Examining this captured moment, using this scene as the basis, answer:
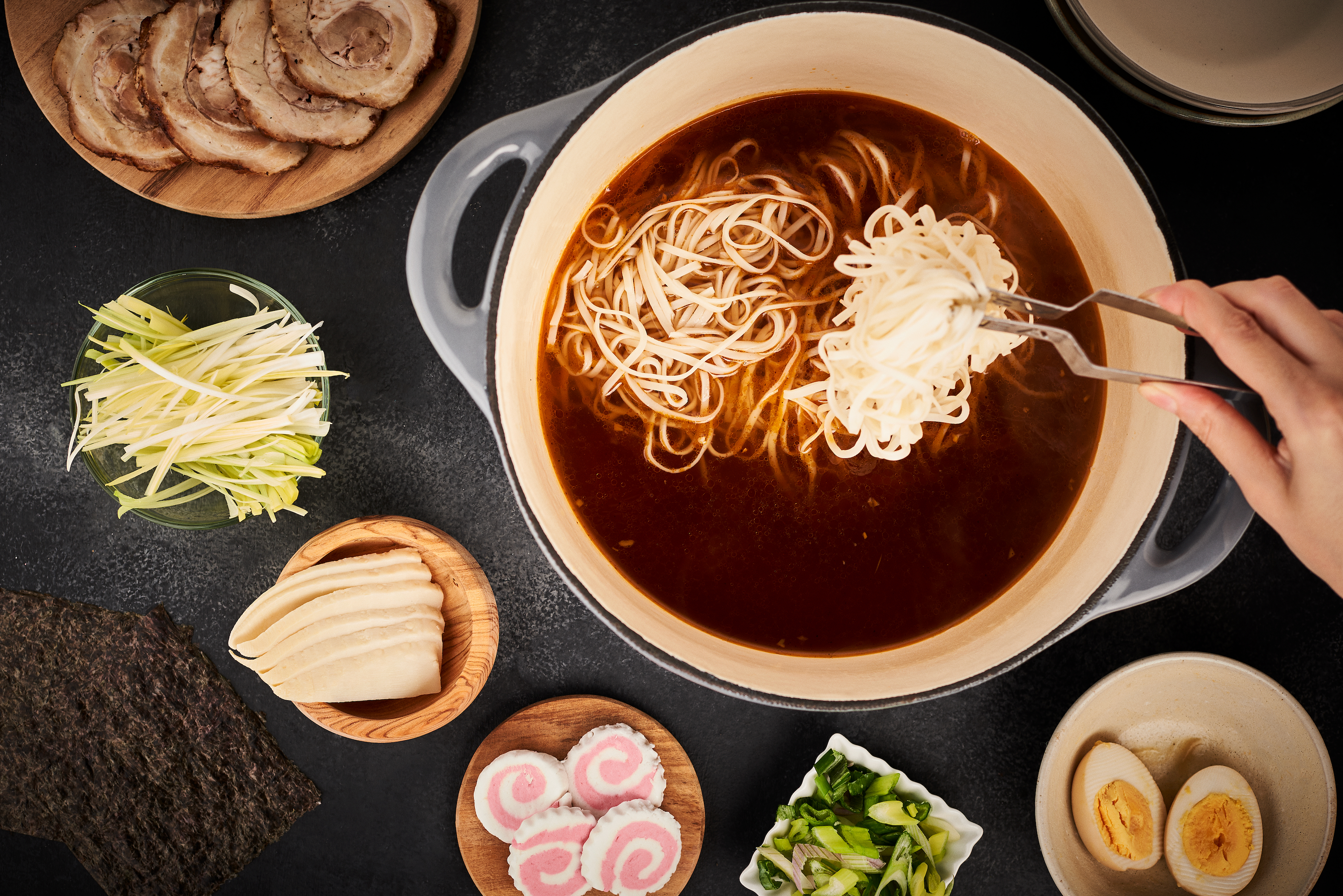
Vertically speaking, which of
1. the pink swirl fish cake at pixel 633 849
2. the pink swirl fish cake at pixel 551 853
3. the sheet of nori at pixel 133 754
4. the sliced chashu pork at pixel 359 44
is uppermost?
the sliced chashu pork at pixel 359 44

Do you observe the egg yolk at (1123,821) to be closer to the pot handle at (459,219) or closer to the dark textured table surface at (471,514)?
the dark textured table surface at (471,514)

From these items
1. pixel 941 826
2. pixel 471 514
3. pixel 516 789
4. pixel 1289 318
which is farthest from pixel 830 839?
pixel 1289 318

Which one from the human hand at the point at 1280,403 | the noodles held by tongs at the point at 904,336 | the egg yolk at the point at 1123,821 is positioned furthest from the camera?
the egg yolk at the point at 1123,821

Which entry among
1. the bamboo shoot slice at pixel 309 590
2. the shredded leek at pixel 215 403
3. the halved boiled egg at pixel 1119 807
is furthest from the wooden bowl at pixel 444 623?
the halved boiled egg at pixel 1119 807

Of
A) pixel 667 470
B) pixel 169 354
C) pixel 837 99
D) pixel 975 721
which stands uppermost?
pixel 837 99

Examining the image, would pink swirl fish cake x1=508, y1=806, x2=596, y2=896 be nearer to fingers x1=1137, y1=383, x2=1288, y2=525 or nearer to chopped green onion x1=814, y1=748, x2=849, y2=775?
chopped green onion x1=814, y1=748, x2=849, y2=775

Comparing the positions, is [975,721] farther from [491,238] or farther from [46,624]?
[46,624]

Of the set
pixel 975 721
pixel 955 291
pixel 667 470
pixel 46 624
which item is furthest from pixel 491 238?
pixel 975 721
